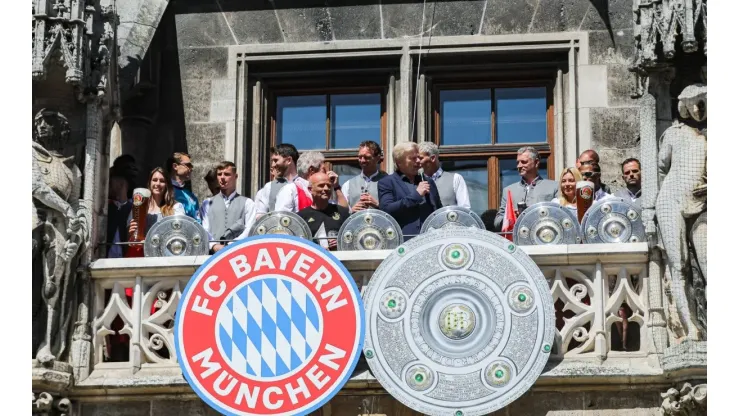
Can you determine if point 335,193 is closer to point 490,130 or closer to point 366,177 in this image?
point 366,177

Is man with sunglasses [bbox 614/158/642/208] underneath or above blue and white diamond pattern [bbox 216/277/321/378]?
above

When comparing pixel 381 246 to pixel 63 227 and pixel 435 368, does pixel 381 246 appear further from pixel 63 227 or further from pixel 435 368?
pixel 63 227

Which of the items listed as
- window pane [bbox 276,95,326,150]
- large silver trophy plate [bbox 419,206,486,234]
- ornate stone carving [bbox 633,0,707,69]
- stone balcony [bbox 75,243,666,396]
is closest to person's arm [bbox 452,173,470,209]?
large silver trophy plate [bbox 419,206,486,234]

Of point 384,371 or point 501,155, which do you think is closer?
point 384,371

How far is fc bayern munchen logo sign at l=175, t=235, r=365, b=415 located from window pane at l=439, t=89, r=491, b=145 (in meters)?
3.20

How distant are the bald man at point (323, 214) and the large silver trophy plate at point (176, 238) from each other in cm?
80

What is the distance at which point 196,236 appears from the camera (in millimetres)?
16375

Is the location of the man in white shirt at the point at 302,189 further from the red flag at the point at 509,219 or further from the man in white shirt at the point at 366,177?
the red flag at the point at 509,219

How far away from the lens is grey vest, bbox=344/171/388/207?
16688mm

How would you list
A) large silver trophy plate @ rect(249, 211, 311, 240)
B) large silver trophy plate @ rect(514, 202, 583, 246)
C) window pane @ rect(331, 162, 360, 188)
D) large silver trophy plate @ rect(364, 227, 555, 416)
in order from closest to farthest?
large silver trophy plate @ rect(364, 227, 555, 416), large silver trophy plate @ rect(514, 202, 583, 246), large silver trophy plate @ rect(249, 211, 311, 240), window pane @ rect(331, 162, 360, 188)

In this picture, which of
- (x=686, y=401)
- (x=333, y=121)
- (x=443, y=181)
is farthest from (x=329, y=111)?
(x=686, y=401)

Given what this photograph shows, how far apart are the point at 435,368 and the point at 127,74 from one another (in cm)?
441

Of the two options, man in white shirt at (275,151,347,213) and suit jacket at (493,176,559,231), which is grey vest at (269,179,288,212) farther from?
suit jacket at (493,176,559,231)

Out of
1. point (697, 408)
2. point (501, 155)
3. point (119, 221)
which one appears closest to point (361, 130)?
point (501, 155)
